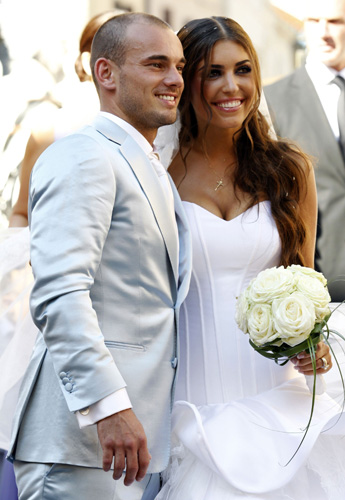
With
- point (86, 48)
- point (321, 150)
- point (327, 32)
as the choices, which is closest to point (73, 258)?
point (86, 48)

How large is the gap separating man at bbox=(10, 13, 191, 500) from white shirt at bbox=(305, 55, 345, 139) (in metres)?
2.11

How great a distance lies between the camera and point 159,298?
2.15 meters

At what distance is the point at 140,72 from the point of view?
2297 millimetres

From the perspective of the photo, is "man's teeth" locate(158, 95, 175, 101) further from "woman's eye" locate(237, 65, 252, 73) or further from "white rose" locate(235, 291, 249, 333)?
"white rose" locate(235, 291, 249, 333)

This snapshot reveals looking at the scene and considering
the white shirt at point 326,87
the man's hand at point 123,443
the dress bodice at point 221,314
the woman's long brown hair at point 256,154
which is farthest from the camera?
the white shirt at point 326,87

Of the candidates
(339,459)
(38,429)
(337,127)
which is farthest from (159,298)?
(337,127)

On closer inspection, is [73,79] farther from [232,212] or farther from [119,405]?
[119,405]

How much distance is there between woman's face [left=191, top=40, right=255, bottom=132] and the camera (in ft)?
8.80

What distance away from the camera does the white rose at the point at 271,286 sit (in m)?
2.13

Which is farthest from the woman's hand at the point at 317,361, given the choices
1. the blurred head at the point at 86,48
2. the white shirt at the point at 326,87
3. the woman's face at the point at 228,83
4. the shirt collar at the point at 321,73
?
the shirt collar at the point at 321,73

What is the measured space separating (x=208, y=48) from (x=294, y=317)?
1148 mm

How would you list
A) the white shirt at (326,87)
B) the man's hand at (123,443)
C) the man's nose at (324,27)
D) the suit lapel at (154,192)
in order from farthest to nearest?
the man's nose at (324,27) < the white shirt at (326,87) < the suit lapel at (154,192) < the man's hand at (123,443)

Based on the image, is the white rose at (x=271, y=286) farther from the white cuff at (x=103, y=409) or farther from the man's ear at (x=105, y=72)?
the man's ear at (x=105, y=72)

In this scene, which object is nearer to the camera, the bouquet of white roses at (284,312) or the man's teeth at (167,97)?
the bouquet of white roses at (284,312)
